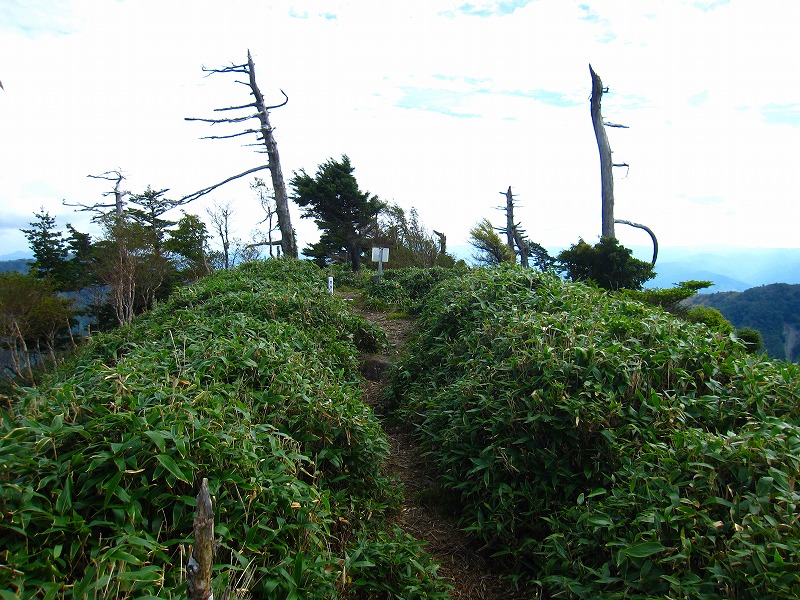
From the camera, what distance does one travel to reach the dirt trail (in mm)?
2570

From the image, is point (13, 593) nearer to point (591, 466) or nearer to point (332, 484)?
point (332, 484)

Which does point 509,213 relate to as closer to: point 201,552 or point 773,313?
point 773,313

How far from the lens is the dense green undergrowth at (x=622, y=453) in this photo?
1891 mm

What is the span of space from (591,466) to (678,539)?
0.79 meters

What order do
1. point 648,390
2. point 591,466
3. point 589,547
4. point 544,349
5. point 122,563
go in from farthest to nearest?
point 544,349, point 648,390, point 591,466, point 589,547, point 122,563

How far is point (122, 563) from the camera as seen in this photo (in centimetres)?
152

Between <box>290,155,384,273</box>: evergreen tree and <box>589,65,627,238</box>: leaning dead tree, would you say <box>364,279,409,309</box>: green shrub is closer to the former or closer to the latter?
<box>589,65,627,238</box>: leaning dead tree

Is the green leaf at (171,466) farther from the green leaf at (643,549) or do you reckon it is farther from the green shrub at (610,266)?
the green shrub at (610,266)

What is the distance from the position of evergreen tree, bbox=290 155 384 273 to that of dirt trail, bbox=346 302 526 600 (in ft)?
50.9

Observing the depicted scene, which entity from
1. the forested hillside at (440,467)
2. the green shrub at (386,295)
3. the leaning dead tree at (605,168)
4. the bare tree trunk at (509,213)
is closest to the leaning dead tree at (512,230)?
the bare tree trunk at (509,213)

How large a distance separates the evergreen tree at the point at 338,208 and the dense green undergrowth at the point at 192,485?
53.1 feet

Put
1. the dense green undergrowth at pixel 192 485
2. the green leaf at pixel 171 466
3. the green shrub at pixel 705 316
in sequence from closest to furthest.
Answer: the dense green undergrowth at pixel 192 485
the green leaf at pixel 171 466
the green shrub at pixel 705 316

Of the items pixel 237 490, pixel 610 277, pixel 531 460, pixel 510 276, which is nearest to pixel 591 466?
pixel 531 460

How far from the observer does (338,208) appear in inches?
835
